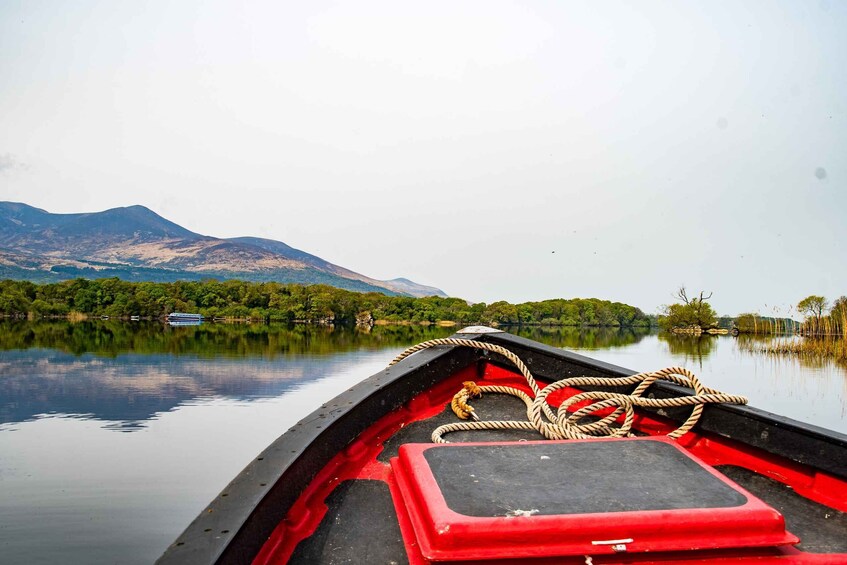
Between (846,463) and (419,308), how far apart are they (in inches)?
2540

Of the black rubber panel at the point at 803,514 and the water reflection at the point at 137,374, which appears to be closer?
the black rubber panel at the point at 803,514

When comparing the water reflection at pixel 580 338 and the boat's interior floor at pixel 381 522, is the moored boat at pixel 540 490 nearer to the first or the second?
the boat's interior floor at pixel 381 522

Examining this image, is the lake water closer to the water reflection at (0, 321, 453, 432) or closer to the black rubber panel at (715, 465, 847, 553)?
the water reflection at (0, 321, 453, 432)

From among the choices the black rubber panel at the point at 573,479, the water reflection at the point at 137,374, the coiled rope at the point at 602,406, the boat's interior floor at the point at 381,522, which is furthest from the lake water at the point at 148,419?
the black rubber panel at the point at 573,479

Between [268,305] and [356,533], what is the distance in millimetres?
70558

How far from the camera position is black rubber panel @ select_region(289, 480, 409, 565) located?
1.35 metres

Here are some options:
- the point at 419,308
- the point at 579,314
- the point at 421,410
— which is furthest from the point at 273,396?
the point at 579,314

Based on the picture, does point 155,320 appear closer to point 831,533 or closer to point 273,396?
point 273,396

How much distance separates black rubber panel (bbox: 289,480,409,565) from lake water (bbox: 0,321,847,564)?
5252 mm

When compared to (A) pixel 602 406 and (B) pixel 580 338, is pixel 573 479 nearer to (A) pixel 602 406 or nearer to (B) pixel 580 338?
(A) pixel 602 406

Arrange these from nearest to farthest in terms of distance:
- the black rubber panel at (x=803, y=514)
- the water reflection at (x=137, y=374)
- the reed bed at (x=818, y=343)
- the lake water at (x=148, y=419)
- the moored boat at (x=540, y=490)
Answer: the moored boat at (x=540, y=490)
the black rubber panel at (x=803, y=514)
the lake water at (x=148, y=419)
the water reflection at (x=137, y=374)
the reed bed at (x=818, y=343)

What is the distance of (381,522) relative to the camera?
1.54m

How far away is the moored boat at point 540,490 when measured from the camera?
1204mm

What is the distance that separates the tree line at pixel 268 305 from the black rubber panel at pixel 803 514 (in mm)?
56872
